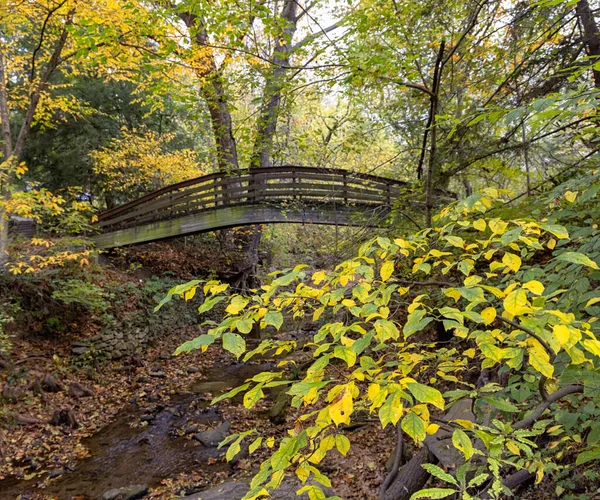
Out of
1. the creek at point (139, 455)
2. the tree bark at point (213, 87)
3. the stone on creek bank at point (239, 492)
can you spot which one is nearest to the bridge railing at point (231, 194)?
the tree bark at point (213, 87)

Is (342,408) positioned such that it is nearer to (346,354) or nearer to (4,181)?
(346,354)

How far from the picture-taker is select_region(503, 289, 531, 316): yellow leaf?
121 centimetres

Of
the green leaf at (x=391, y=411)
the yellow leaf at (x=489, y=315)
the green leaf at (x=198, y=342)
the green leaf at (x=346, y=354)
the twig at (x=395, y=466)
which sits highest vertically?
the yellow leaf at (x=489, y=315)

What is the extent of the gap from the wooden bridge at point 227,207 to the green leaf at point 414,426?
7.40m

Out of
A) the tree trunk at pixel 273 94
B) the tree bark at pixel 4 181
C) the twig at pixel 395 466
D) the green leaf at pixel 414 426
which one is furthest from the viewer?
the tree bark at pixel 4 181

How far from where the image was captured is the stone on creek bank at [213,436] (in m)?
5.86

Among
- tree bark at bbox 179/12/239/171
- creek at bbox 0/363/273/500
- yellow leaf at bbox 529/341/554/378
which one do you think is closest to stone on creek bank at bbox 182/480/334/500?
creek at bbox 0/363/273/500

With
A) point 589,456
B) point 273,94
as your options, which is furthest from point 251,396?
point 273,94

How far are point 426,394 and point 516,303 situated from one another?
45 cm

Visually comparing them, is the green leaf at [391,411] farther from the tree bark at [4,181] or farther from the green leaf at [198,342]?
the tree bark at [4,181]

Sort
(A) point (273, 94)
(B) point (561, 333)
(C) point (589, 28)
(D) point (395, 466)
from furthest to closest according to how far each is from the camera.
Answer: (A) point (273, 94) < (C) point (589, 28) < (D) point (395, 466) < (B) point (561, 333)

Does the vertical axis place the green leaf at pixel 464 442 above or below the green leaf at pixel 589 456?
above

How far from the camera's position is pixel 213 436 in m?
6.00

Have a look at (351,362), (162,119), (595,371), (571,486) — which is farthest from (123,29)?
(571,486)
